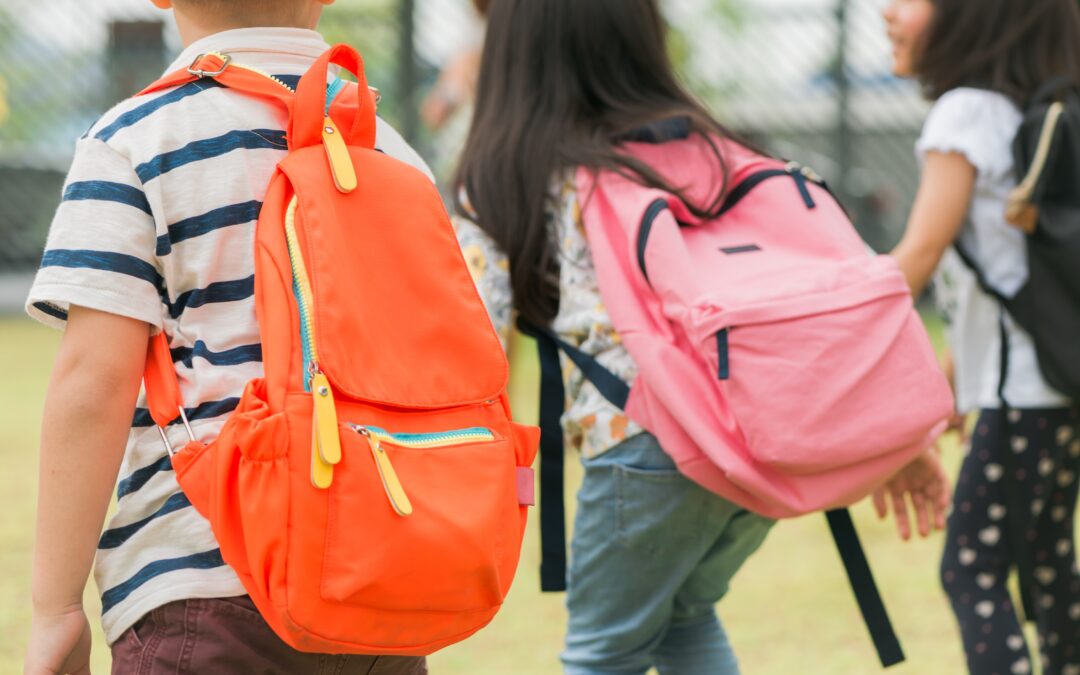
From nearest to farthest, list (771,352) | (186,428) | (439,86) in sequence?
(186,428)
(771,352)
(439,86)

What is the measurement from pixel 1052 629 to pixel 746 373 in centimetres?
128

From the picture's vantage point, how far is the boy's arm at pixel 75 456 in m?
1.45

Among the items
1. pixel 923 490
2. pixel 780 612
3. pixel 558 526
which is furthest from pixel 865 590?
pixel 780 612

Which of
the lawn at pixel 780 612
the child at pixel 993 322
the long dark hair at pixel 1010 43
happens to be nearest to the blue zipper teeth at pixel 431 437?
the child at pixel 993 322

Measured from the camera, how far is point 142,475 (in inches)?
60.5

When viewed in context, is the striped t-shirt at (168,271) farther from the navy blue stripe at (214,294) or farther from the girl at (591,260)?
the girl at (591,260)

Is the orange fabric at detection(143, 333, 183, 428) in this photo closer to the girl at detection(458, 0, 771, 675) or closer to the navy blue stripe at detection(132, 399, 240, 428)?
the navy blue stripe at detection(132, 399, 240, 428)

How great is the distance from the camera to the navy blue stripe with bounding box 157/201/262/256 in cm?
149

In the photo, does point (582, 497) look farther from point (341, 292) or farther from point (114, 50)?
point (114, 50)

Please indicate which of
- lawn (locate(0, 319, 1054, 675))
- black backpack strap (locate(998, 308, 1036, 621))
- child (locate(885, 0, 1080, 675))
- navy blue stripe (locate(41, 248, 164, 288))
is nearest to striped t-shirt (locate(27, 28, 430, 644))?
navy blue stripe (locate(41, 248, 164, 288))

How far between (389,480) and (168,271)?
1.11 ft

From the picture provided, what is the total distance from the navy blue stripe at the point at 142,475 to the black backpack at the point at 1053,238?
172 centimetres

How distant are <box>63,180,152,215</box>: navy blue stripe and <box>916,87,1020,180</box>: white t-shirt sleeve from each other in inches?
66.1

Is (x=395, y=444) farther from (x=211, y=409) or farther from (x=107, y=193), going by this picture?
(x=107, y=193)
